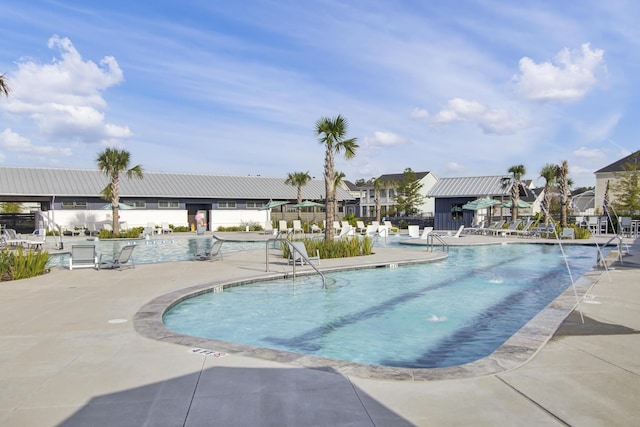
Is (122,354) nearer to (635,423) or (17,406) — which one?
(17,406)

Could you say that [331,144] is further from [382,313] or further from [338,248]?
[382,313]

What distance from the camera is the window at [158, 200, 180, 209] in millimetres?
35906

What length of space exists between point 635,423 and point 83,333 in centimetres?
564

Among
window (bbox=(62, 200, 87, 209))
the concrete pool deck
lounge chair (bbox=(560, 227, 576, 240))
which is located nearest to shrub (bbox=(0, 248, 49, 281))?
the concrete pool deck

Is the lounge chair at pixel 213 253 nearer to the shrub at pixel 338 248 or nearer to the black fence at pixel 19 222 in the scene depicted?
the shrub at pixel 338 248

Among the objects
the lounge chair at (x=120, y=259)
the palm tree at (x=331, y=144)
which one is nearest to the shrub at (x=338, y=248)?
the palm tree at (x=331, y=144)

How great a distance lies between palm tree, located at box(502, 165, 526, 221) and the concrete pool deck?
26019 mm

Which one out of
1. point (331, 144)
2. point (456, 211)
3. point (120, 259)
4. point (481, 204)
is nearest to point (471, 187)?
point (456, 211)

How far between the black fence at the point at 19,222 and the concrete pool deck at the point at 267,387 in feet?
109

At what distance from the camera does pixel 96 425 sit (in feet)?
10.5

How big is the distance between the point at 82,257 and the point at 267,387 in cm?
1013

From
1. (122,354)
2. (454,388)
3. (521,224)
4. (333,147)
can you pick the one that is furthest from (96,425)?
(521,224)

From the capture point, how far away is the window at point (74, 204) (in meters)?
32.5

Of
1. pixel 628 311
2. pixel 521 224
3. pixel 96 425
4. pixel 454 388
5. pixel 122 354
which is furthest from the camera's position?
pixel 521 224
